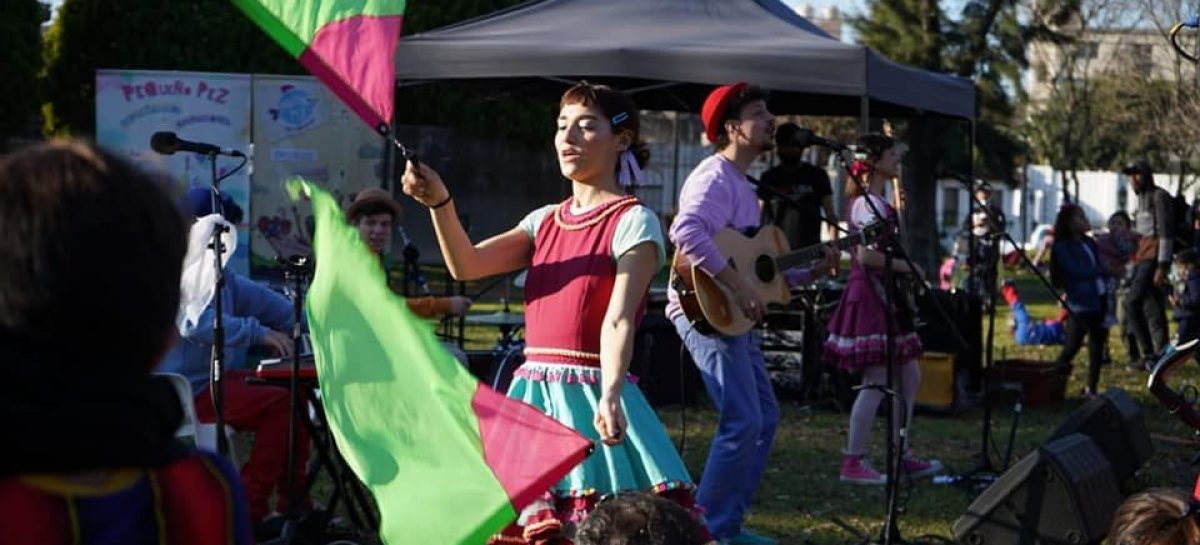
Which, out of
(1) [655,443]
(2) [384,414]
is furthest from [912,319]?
(2) [384,414]

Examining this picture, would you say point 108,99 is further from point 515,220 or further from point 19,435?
point 515,220

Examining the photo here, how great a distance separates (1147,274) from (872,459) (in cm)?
588

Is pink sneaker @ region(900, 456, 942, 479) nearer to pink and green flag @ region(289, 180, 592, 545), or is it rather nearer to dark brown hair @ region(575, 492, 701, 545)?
pink and green flag @ region(289, 180, 592, 545)

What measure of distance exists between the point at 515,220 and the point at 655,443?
2270 centimetres

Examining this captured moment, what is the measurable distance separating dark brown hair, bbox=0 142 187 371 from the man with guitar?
166 inches

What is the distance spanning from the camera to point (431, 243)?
24.2 metres

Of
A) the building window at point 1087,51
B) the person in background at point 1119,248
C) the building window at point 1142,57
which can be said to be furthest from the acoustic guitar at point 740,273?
the building window at point 1087,51

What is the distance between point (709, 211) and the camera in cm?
594

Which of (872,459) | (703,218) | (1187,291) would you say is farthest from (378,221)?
(1187,291)

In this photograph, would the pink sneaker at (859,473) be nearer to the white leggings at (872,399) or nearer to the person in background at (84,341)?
the white leggings at (872,399)

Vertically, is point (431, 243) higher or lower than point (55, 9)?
lower

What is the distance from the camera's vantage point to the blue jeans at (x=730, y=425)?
A: 19.6 ft

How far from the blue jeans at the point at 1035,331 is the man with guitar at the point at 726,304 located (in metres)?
10.4

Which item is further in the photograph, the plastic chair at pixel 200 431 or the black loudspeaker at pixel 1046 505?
the black loudspeaker at pixel 1046 505
